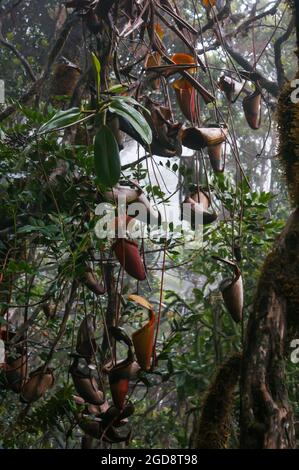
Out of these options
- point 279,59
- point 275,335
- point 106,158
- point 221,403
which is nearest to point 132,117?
point 106,158

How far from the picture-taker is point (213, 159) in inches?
57.7

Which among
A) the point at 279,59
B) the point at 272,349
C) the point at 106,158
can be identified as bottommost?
the point at 272,349

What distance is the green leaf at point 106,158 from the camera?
1.09m

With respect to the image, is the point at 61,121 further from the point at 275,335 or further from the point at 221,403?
the point at 221,403

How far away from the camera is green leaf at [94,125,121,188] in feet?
3.58

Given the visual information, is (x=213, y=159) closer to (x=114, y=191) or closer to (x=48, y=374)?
(x=114, y=191)

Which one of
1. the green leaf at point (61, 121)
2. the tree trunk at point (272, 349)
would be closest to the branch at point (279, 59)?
the tree trunk at point (272, 349)

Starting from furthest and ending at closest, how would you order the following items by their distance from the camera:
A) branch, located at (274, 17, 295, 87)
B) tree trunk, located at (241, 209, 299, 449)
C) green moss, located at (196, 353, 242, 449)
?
1. branch, located at (274, 17, 295, 87)
2. green moss, located at (196, 353, 242, 449)
3. tree trunk, located at (241, 209, 299, 449)

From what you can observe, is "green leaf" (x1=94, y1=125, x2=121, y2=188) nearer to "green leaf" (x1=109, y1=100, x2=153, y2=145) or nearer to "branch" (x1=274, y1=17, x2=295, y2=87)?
Answer: "green leaf" (x1=109, y1=100, x2=153, y2=145)

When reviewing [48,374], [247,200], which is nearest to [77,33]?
[247,200]

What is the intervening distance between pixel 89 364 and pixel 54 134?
70 centimetres

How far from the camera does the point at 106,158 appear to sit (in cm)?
110

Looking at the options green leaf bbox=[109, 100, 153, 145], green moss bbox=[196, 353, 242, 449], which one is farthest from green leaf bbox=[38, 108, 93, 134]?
green moss bbox=[196, 353, 242, 449]

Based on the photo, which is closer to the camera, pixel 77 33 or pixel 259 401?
pixel 259 401
